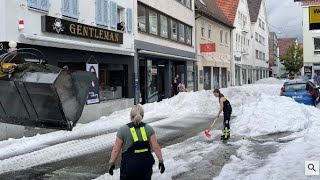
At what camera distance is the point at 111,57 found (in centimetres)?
1966

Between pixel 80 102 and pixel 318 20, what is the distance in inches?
174

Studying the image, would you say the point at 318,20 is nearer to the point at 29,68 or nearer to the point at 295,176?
the point at 295,176

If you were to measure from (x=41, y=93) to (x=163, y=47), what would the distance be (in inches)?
804

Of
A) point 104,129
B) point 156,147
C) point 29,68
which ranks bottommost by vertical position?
point 104,129

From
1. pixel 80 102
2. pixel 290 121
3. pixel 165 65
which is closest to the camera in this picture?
pixel 80 102

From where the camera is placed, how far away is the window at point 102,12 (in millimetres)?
18127

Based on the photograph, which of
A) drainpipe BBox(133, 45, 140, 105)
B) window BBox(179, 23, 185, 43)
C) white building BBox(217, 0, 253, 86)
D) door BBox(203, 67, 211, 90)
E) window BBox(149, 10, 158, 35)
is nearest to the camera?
drainpipe BBox(133, 45, 140, 105)

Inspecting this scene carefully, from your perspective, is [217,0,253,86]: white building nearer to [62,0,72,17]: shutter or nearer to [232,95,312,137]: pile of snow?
Answer: [232,95,312,137]: pile of snow

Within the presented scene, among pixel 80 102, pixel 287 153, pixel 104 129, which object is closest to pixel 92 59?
pixel 104 129

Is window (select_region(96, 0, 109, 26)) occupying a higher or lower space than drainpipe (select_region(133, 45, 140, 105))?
higher

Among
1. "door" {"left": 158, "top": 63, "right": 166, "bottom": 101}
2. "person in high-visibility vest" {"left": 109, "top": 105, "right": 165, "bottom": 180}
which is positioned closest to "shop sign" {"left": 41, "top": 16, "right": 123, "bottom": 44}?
"door" {"left": 158, "top": 63, "right": 166, "bottom": 101}

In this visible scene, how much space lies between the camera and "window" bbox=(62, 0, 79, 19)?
15680 millimetres

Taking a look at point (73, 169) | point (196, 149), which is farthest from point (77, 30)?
point (73, 169)

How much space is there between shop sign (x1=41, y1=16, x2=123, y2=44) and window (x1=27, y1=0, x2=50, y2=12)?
31 centimetres
